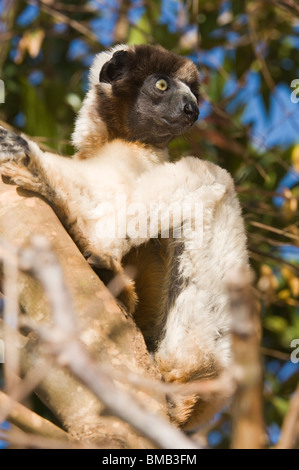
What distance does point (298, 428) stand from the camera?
4.65ft

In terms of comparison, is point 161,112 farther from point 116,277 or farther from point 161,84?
point 116,277

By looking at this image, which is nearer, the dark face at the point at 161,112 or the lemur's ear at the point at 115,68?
the dark face at the point at 161,112

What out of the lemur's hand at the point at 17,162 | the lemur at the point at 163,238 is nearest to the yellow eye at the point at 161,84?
the lemur at the point at 163,238

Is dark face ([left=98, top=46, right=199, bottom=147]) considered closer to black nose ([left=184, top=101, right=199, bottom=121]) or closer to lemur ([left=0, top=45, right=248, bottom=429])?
black nose ([left=184, top=101, right=199, bottom=121])

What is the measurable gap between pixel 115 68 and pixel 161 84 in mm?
352

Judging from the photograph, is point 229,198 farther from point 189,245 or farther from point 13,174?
point 13,174

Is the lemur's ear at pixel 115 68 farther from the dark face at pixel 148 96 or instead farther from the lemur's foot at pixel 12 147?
the lemur's foot at pixel 12 147

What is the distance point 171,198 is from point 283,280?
323 cm
